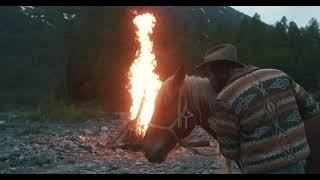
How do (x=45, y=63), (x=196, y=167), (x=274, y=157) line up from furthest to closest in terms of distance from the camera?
(x=45, y=63) < (x=196, y=167) < (x=274, y=157)

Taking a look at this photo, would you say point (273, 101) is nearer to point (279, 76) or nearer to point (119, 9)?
point (279, 76)

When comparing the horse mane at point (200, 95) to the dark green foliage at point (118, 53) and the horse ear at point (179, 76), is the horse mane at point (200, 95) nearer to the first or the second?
the horse ear at point (179, 76)

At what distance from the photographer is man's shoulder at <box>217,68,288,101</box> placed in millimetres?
2533

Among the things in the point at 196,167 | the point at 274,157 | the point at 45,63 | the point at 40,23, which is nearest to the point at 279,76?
the point at 274,157

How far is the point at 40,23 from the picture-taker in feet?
431

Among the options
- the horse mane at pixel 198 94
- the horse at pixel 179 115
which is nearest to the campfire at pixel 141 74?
the horse at pixel 179 115

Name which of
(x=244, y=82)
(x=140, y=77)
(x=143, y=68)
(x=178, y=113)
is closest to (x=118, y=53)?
(x=143, y=68)

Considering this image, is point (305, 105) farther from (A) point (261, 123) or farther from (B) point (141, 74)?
(B) point (141, 74)

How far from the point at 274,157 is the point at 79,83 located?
177 ft

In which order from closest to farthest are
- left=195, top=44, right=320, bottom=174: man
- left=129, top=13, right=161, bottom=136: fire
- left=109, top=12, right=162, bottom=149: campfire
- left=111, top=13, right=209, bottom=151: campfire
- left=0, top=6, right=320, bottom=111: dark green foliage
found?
left=195, top=44, right=320, bottom=174: man < left=111, top=13, right=209, bottom=151: campfire < left=109, top=12, right=162, bottom=149: campfire < left=129, top=13, right=161, bottom=136: fire < left=0, top=6, right=320, bottom=111: dark green foliage

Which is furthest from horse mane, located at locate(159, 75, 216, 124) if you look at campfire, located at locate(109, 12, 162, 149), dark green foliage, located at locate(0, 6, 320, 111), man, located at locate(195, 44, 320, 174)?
dark green foliage, located at locate(0, 6, 320, 111)

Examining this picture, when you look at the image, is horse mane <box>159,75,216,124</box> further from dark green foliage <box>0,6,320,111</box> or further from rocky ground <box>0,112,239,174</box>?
dark green foliage <box>0,6,320,111</box>

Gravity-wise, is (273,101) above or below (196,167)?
above

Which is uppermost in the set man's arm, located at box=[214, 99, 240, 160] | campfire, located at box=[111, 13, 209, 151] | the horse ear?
the horse ear
